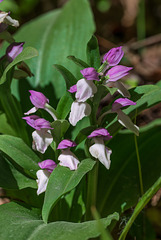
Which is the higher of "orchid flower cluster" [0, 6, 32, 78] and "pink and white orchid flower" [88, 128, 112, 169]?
"orchid flower cluster" [0, 6, 32, 78]

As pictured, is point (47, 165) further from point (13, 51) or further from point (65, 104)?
point (13, 51)

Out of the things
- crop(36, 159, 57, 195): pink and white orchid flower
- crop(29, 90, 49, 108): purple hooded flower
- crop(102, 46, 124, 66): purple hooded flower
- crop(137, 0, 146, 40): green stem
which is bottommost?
crop(137, 0, 146, 40): green stem

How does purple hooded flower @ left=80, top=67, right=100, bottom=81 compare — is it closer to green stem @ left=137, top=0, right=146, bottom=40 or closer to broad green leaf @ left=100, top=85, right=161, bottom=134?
broad green leaf @ left=100, top=85, right=161, bottom=134

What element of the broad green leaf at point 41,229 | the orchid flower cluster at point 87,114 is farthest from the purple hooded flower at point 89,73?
the broad green leaf at point 41,229

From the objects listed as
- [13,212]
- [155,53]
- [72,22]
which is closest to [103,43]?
[155,53]

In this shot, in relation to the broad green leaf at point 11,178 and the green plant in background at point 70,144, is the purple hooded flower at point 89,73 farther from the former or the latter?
the broad green leaf at point 11,178

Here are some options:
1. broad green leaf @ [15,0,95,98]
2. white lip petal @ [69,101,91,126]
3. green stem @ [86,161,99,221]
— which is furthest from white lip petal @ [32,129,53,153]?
broad green leaf @ [15,0,95,98]
